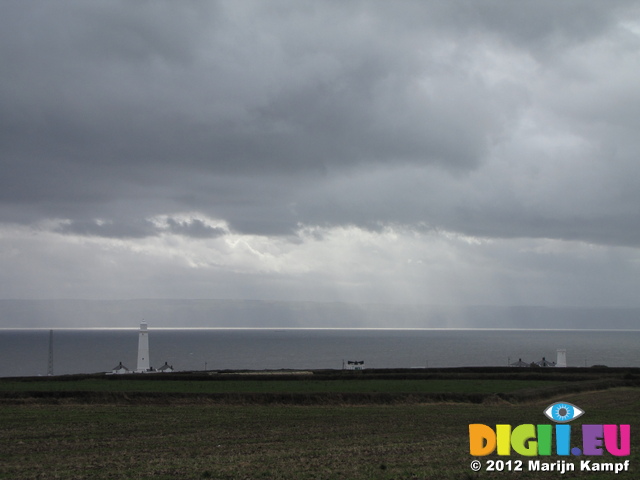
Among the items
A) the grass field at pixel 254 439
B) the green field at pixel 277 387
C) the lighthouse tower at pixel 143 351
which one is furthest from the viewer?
the lighthouse tower at pixel 143 351

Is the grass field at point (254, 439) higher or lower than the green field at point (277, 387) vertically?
higher

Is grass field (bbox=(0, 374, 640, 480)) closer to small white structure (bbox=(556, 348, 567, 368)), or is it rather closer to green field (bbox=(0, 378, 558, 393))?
green field (bbox=(0, 378, 558, 393))

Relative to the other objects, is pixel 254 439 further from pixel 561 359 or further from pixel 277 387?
pixel 561 359

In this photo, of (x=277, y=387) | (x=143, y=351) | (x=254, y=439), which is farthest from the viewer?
(x=143, y=351)

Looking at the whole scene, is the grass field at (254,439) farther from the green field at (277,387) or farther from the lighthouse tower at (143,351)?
the lighthouse tower at (143,351)

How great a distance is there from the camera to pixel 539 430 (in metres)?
19.1

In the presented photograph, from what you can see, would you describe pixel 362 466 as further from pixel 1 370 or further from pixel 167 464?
pixel 1 370

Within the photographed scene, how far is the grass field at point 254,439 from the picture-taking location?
19.2 meters

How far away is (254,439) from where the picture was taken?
26.1 meters

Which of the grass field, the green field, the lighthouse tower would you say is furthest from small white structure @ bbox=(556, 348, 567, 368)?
the lighthouse tower

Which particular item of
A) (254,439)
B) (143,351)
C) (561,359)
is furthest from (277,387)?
(561,359)

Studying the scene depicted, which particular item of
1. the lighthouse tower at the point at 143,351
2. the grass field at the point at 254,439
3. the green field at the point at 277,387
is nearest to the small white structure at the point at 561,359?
the green field at the point at 277,387

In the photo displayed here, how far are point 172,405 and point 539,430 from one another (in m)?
28.5

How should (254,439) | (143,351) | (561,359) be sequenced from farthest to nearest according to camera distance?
(561,359) → (143,351) → (254,439)
